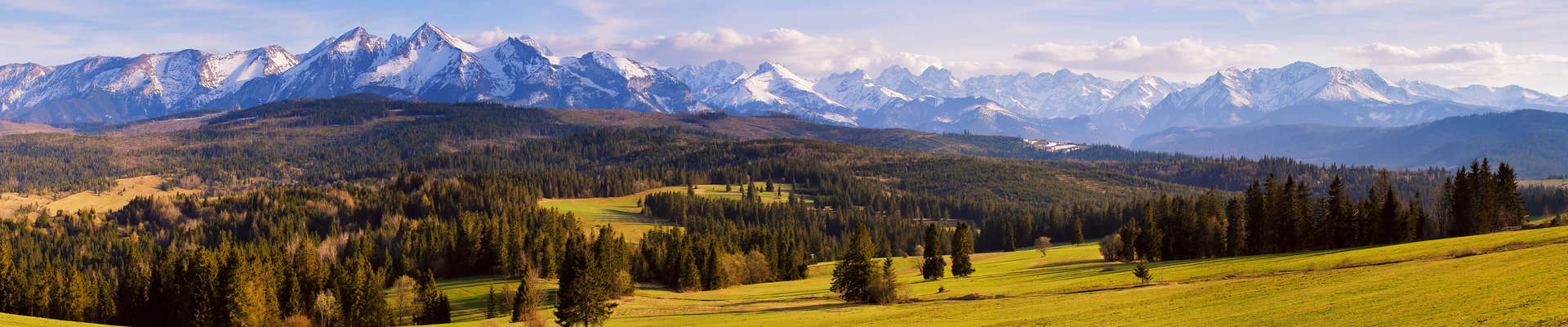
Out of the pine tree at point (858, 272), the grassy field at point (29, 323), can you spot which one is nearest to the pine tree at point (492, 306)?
the grassy field at point (29, 323)

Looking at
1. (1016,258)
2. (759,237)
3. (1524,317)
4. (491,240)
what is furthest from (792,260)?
(1524,317)

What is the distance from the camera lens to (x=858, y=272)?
275 feet

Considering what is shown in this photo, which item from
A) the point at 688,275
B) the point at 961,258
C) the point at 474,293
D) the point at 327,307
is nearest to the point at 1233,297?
the point at 961,258

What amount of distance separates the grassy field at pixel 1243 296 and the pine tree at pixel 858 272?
201 centimetres

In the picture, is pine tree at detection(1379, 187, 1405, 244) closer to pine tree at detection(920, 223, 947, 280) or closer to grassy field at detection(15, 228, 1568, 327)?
grassy field at detection(15, 228, 1568, 327)

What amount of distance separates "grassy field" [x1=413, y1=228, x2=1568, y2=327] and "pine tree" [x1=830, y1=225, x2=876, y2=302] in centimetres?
201

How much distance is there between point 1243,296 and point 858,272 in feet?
127

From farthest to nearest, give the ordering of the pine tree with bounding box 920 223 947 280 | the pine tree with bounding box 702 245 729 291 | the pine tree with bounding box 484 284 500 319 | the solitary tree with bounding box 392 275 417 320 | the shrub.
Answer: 1. the pine tree with bounding box 702 245 729 291
2. the shrub
3. the pine tree with bounding box 920 223 947 280
4. the solitary tree with bounding box 392 275 417 320
5. the pine tree with bounding box 484 284 500 319

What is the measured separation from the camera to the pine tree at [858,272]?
82363 millimetres

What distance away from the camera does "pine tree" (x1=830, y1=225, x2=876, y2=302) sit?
8236 cm

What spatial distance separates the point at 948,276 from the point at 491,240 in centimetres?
7412

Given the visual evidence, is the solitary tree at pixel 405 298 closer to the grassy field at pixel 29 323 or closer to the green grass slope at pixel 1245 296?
the green grass slope at pixel 1245 296

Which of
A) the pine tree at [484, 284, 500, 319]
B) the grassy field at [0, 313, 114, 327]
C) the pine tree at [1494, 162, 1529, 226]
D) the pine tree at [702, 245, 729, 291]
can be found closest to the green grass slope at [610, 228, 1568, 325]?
the pine tree at [484, 284, 500, 319]

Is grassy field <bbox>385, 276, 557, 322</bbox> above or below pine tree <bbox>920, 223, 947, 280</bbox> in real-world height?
below
